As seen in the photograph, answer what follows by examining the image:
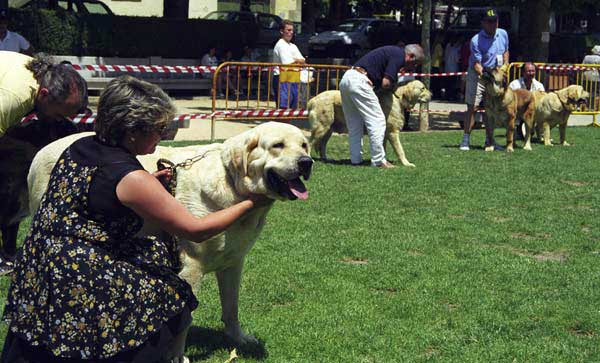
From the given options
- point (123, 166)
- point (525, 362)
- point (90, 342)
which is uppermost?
point (123, 166)

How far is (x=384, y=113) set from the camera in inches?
473

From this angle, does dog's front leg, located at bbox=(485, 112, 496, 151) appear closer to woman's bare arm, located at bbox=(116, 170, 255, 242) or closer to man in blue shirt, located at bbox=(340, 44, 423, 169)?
man in blue shirt, located at bbox=(340, 44, 423, 169)

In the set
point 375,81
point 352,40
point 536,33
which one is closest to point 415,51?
point 375,81

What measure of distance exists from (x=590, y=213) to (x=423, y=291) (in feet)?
12.5

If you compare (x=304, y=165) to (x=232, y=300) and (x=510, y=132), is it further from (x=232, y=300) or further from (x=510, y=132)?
(x=510, y=132)

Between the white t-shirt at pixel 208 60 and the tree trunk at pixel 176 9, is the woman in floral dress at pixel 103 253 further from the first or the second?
the tree trunk at pixel 176 9

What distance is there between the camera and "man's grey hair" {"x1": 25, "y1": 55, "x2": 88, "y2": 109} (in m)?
5.18

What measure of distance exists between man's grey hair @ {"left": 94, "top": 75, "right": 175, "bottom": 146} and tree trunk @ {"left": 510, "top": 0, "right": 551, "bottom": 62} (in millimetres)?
20891

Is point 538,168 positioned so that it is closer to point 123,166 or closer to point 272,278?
point 272,278

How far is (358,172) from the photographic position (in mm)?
11289

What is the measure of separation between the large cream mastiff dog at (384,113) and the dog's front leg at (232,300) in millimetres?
7439

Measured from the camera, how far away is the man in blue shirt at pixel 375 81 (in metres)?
11.4

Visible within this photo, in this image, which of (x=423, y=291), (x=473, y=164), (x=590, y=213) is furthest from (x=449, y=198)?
(x=423, y=291)

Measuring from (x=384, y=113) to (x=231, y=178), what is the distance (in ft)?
26.0
